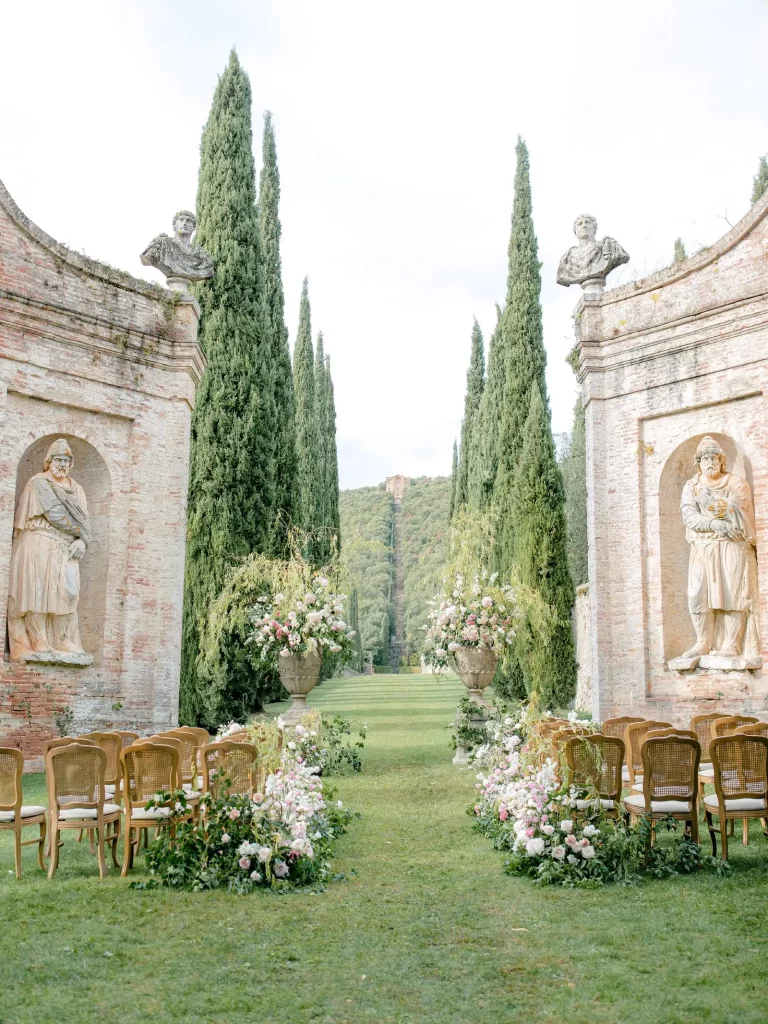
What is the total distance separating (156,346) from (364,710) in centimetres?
1036

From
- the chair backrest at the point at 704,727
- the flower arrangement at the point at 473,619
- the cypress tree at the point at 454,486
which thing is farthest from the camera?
the cypress tree at the point at 454,486

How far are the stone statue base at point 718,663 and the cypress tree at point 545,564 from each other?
5.40 metres

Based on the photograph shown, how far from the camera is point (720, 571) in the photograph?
12250 mm

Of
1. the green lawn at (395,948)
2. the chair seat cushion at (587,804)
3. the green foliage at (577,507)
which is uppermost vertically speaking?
the green foliage at (577,507)

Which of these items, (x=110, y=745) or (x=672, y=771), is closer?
(x=672, y=771)

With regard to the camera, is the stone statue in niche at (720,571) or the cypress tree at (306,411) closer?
the stone statue in niche at (720,571)

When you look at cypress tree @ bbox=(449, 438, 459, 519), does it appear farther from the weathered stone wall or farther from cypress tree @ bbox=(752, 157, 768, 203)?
the weathered stone wall

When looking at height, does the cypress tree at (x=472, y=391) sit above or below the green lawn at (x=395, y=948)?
above

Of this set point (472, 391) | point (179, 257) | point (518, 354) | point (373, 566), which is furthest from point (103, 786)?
point (373, 566)

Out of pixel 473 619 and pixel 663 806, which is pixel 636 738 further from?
pixel 473 619

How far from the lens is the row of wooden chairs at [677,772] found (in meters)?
7.20

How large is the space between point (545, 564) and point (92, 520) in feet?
30.6

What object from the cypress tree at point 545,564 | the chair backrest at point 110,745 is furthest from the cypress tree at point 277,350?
the chair backrest at point 110,745

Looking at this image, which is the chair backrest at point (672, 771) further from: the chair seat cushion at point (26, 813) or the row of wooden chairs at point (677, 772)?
the chair seat cushion at point (26, 813)
